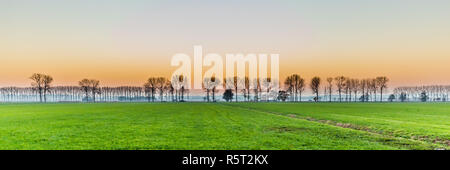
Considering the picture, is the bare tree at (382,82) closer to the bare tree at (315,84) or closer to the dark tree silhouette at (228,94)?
the bare tree at (315,84)

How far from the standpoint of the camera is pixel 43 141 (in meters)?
19.1

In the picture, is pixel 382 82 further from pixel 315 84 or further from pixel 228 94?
pixel 228 94

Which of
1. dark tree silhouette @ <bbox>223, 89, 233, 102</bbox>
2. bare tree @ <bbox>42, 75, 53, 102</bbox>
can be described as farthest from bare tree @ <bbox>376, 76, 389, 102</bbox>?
bare tree @ <bbox>42, 75, 53, 102</bbox>

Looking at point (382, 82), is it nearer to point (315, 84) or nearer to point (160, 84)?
point (315, 84)

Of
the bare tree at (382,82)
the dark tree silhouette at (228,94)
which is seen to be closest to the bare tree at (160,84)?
the dark tree silhouette at (228,94)

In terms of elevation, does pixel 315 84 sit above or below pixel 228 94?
above

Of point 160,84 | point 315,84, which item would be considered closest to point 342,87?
point 315,84

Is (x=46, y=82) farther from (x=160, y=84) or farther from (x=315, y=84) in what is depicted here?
(x=315, y=84)

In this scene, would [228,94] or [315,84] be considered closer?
[315,84]

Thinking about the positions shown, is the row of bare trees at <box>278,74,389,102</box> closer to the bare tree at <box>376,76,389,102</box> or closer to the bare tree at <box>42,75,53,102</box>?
the bare tree at <box>376,76,389,102</box>
